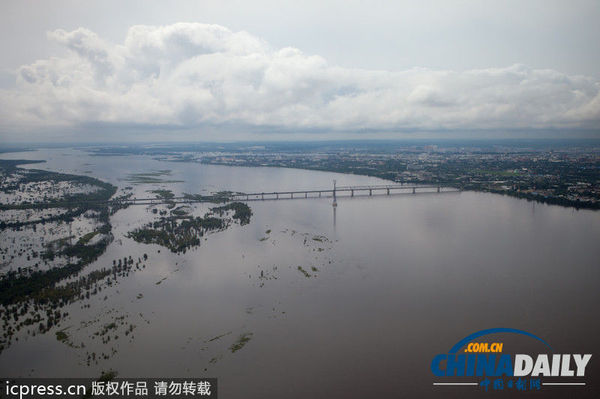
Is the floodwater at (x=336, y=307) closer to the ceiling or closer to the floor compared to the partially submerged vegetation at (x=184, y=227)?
closer to the floor

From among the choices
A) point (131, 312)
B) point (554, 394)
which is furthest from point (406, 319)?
point (131, 312)

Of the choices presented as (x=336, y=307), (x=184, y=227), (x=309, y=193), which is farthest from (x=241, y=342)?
(x=309, y=193)

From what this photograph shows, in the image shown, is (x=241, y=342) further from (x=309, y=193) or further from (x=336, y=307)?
(x=309, y=193)

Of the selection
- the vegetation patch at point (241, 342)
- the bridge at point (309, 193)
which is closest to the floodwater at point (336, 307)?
the vegetation patch at point (241, 342)

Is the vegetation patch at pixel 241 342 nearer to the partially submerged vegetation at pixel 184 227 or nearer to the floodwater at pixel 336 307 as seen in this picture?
the floodwater at pixel 336 307

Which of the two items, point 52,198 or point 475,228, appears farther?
point 52,198

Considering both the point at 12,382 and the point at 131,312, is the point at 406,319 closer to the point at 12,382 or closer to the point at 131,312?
the point at 131,312

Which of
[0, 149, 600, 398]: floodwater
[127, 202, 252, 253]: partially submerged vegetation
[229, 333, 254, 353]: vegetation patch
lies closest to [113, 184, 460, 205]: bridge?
[127, 202, 252, 253]: partially submerged vegetation

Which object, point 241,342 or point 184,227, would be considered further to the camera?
point 184,227

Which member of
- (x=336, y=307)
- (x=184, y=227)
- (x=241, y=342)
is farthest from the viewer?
(x=184, y=227)
